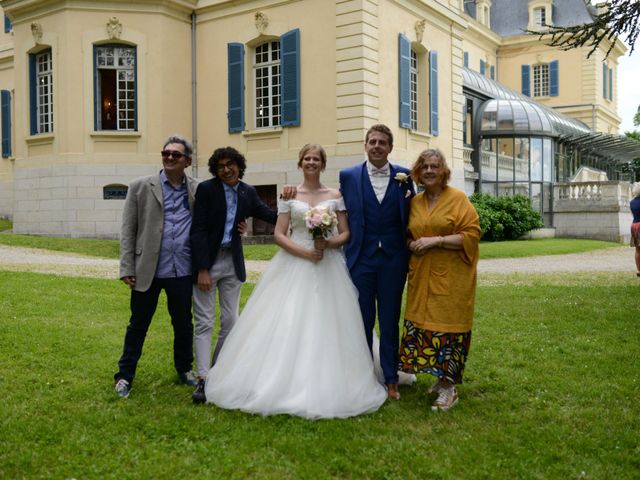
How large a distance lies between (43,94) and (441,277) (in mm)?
18395

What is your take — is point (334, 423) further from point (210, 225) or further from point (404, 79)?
point (404, 79)

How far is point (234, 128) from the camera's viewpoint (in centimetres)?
1914

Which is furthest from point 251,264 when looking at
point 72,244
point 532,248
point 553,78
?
point 553,78

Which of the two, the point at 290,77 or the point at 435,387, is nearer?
the point at 435,387

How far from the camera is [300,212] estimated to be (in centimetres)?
511

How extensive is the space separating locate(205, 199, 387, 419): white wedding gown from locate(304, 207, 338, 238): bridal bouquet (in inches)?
5.9

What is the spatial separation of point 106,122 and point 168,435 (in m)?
16.7

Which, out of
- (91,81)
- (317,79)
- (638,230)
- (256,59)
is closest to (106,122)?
(91,81)

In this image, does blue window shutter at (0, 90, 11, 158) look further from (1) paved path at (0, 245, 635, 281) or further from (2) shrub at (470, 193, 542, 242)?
(2) shrub at (470, 193, 542, 242)

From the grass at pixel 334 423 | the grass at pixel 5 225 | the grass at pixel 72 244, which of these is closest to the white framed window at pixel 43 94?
the grass at pixel 72 244

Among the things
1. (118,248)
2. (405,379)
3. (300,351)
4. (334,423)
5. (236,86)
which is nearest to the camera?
(334,423)

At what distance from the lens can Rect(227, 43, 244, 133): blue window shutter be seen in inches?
746

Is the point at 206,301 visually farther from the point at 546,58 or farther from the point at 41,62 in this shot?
the point at 546,58

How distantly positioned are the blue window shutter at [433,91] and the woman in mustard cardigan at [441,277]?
51.3 feet
